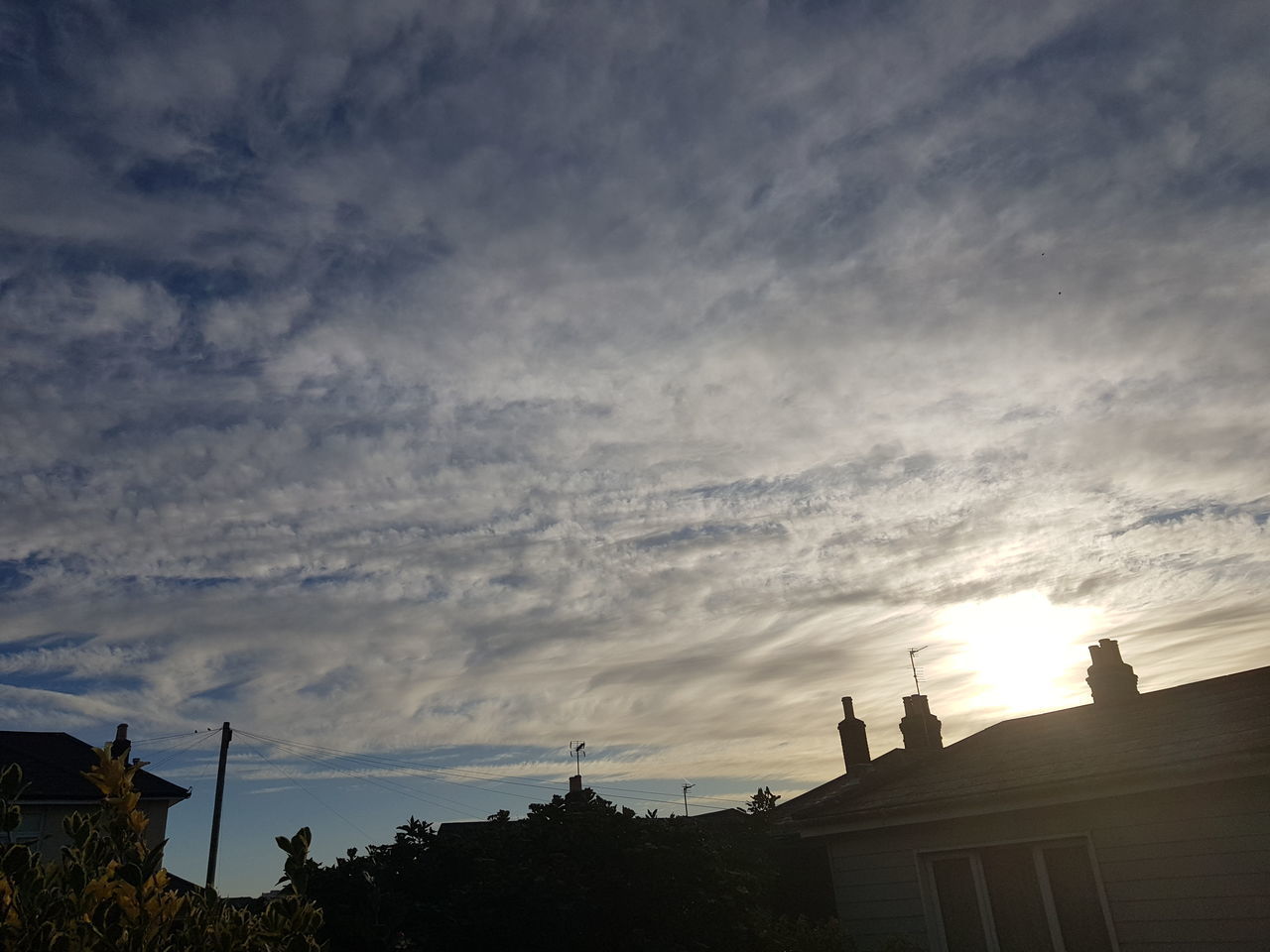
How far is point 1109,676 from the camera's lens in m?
14.4

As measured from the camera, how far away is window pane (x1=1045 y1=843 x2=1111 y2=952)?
33.6 ft

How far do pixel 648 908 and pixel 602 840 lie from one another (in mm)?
859

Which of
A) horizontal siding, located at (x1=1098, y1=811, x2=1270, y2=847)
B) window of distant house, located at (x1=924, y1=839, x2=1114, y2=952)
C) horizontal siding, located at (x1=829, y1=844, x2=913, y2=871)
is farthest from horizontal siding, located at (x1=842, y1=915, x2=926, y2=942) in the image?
horizontal siding, located at (x1=1098, y1=811, x2=1270, y2=847)

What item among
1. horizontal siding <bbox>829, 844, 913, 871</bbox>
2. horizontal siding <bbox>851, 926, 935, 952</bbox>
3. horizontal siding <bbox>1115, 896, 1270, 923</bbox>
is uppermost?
horizontal siding <bbox>829, 844, 913, 871</bbox>

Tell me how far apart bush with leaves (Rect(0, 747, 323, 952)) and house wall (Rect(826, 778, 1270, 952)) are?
391 inches

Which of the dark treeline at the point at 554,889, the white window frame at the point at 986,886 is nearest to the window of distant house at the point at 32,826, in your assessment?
the dark treeline at the point at 554,889

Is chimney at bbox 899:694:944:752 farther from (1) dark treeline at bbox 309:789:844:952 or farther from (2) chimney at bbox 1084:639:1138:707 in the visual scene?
(1) dark treeline at bbox 309:789:844:952

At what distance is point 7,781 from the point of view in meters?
3.75

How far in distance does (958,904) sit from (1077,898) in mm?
1624

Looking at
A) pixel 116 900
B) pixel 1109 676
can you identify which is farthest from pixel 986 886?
pixel 116 900

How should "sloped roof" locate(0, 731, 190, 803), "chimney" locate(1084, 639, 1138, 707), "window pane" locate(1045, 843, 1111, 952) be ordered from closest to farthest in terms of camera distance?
1. "window pane" locate(1045, 843, 1111, 952)
2. "chimney" locate(1084, 639, 1138, 707)
3. "sloped roof" locate(0, 731, 190, 803)

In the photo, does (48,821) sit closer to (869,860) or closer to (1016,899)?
(869,860)

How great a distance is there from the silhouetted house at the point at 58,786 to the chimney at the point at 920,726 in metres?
18.5

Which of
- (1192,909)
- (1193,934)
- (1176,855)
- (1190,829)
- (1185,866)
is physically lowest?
(1193,934)
